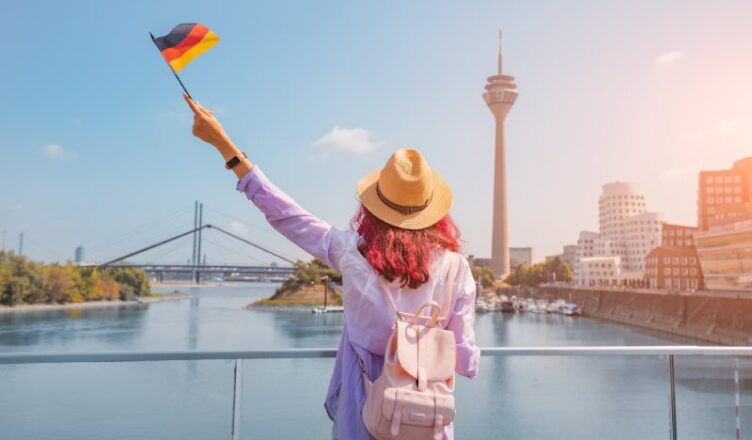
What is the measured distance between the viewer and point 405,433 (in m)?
0.90

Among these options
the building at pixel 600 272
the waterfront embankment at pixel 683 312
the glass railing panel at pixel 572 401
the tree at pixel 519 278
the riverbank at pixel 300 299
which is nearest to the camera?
the glass railing panel at pixel 572 401

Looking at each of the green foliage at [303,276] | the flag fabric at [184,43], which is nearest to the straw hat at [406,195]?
the flag fabric at [184,43]

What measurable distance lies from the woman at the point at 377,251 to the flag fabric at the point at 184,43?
0.13 m

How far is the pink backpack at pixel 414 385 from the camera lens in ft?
2.93

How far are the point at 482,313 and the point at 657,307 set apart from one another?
13634 millimetres

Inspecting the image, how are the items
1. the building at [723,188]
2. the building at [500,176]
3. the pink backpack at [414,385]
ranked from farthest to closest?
the building at [500,176] < the building at [723,188] < the pink backpack at [414,385]

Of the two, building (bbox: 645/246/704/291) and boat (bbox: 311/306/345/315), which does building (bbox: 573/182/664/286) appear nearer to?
building (bbox: 645/246/704/291)

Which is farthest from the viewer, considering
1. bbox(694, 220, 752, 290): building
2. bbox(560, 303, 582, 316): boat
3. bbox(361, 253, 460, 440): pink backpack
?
bbox(560, 303, 582, 316): boat

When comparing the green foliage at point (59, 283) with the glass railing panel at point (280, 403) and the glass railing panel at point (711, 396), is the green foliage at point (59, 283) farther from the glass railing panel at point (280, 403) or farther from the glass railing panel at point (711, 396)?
the glass railing panel at point (711, 396)

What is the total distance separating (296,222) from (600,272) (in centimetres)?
4803

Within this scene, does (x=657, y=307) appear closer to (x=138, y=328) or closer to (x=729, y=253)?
(x=729, y=253)

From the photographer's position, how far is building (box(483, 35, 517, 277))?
56.8m

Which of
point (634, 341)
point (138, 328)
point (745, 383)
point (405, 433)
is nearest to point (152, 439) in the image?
point (405, 433)

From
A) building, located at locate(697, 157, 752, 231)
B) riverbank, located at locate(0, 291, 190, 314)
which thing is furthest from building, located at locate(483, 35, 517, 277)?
riverbank, located at locate(0, 291, 190, 314)
